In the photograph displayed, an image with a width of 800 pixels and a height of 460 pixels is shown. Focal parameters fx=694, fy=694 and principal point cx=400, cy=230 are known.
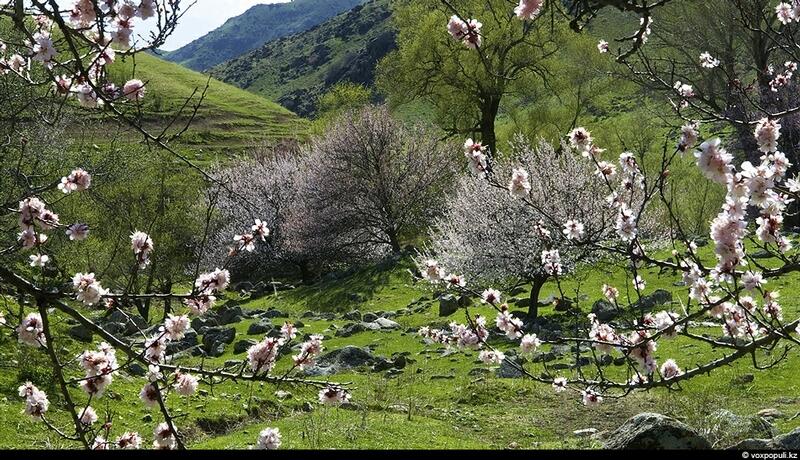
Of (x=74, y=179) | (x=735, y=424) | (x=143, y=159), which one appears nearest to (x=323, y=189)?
(x=143, y=159)

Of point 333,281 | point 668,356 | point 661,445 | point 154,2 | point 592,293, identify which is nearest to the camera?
point 154,2

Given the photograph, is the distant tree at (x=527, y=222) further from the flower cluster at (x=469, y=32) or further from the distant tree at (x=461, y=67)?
the distant tree at (x=461, y=67)

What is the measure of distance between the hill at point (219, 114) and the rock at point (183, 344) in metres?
76.7

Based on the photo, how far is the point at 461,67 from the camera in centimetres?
3328

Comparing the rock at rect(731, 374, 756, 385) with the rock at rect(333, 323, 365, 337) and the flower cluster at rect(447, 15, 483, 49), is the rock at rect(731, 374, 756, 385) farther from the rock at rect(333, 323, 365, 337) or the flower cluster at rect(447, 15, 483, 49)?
the rock at rect(333, 323, 365, 337)

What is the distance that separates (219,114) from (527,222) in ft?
364

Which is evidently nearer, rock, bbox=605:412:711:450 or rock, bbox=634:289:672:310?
rock, bbox=605:412:711:450

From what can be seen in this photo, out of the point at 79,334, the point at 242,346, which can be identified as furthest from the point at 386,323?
the point at 79,334

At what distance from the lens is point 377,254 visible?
3309cm

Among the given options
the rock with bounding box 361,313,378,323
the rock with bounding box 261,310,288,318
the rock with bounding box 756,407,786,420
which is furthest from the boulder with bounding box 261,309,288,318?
the rock with bounding box 756,407,786,420

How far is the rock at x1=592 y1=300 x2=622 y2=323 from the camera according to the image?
645 inches

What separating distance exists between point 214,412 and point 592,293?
12.0m

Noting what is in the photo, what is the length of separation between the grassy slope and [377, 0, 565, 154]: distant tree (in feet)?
65.1

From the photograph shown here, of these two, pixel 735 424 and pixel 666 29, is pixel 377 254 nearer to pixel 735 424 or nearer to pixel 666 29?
pixel 666 29
